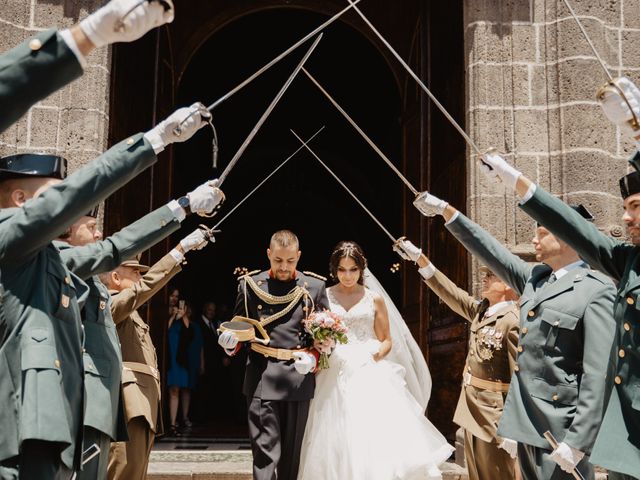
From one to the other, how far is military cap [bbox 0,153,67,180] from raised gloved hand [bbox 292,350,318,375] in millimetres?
2487

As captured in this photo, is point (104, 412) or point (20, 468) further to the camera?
point (104, 412)

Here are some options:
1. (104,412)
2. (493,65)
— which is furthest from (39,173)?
(493,65)

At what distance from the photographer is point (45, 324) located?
8.74ft

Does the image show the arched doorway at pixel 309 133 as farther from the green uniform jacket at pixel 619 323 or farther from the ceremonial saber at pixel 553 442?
the green uniform jacket at pixel 619 323

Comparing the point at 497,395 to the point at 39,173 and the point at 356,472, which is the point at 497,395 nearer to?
the point at 356,472

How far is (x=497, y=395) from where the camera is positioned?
15.3 feet

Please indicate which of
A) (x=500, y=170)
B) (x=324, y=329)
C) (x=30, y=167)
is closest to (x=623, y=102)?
(x=500, y=170)

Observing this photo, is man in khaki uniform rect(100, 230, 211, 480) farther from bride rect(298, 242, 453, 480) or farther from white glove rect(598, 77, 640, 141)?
white glove rect(598, 77, 640, 141)

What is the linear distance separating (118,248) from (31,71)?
144 cm

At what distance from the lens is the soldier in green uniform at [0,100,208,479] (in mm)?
2500

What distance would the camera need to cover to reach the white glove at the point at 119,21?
2.24m

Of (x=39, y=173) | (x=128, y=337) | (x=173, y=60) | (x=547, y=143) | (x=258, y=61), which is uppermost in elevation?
(x=258, y=61)

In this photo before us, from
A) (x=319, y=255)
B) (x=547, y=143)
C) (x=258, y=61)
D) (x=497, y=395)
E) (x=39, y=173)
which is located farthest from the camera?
(x=319, y=255)

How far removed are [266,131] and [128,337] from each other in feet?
46.3
